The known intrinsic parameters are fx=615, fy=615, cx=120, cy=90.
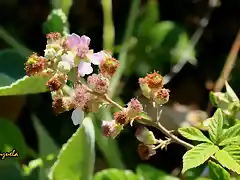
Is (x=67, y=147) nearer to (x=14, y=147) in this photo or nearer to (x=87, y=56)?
(x=87, y=56)

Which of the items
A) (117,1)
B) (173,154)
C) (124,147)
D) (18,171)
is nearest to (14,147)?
A: (18,171)

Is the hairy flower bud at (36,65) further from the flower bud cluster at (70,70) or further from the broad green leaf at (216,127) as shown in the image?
the broad green leaf at (216,127)

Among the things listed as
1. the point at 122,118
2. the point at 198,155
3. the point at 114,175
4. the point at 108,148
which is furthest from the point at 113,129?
the point at 108,148

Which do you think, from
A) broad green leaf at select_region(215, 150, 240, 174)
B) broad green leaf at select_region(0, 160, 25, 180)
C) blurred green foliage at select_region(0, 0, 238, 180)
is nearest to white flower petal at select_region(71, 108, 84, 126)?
blurred green foliage at select_region(0, 0, 238, 180)

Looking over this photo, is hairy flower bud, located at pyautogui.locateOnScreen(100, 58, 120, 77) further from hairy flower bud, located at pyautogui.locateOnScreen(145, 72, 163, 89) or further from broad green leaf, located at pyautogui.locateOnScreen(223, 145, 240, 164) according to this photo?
broad green leaf, located at pyautogui.locateOnScreen(223, 145, 240, 164)

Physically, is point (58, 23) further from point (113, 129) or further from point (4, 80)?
point (113, 129)
